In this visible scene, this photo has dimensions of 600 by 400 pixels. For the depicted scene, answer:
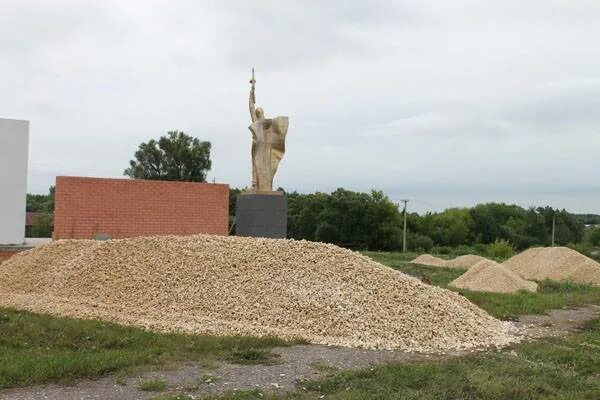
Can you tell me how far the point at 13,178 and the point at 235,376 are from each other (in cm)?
1345

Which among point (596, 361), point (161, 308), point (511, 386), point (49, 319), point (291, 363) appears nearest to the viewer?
point (511, 386)

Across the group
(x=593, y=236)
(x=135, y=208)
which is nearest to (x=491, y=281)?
(x=135, y=208)

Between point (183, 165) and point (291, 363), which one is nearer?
point (291, 363)

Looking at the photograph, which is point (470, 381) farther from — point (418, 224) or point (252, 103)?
point (418, 224)

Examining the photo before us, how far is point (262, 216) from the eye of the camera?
620 inches

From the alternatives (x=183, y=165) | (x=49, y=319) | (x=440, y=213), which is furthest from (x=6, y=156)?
(x=440, y=213)

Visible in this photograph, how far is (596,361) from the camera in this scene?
7.77 meters

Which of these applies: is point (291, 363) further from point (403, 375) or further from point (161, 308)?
point (161, 308)

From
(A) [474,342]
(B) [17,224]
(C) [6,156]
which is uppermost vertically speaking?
(C) [6,156]

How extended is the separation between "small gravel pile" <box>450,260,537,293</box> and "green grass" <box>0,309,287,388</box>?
9978 mm

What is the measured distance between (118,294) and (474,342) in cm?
527

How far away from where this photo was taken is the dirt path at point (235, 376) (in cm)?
552

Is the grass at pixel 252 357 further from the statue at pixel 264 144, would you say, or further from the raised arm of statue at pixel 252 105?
the raised arm of statue at pixel 252 105

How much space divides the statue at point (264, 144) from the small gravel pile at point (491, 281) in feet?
18.0
